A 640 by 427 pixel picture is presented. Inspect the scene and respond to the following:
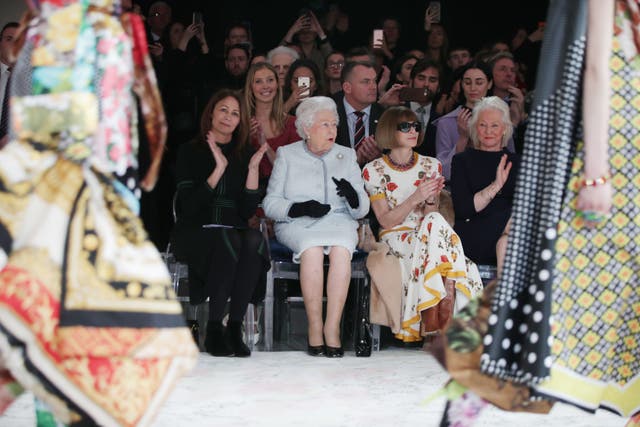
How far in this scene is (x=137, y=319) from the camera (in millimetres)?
2025

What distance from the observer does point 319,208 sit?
15.8 feet

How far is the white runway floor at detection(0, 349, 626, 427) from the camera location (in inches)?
128

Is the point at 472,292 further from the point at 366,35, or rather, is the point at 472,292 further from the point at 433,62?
the point at 366,35

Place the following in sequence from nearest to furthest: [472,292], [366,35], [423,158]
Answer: [472,292]
[423,158]
[366,35]

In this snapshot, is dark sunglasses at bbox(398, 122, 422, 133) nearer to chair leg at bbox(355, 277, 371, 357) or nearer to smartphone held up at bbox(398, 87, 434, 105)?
chair leg at bbox(355, 277, 371, 357)

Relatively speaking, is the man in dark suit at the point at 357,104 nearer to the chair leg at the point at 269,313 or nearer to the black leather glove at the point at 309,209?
the black leather glove at the point at 309,209

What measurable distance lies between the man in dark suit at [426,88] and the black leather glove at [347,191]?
101cm

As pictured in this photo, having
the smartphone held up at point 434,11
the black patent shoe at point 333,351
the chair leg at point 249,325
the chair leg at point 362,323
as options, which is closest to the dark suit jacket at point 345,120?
the chair leg at point 362,323

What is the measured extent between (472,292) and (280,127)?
1387 millimetres

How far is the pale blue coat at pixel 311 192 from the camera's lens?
484 cm

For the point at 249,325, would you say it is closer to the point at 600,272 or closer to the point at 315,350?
the point at 315,350

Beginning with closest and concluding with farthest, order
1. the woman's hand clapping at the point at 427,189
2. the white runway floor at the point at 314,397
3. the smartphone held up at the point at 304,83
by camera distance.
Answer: the white runway floor at the point at 314,397, the woman's hand clapping at the point at 427,189, the smartphone held up at the point at 304,83

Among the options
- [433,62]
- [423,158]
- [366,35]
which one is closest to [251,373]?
[423,158]

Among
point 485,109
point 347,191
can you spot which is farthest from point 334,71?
point 347,191
